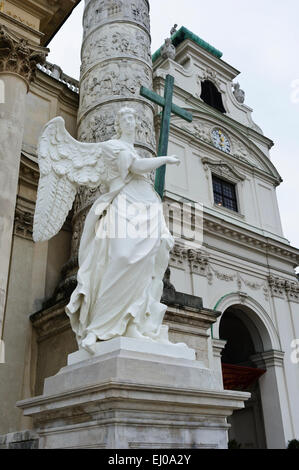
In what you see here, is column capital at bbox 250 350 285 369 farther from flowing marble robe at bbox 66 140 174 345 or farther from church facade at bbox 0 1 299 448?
flowing marble robe at bbox 66 140 174 345

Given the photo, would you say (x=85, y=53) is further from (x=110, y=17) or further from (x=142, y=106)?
(x=142, y=106)

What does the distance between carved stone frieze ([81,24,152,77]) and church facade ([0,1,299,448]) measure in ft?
0.31

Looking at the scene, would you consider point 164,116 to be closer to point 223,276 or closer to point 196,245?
point 196,245

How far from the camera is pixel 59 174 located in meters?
4.61

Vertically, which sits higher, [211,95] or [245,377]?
[211,95]

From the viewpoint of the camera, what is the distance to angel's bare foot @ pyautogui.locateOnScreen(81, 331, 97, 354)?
3697 mm

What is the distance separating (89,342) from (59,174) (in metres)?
1.74

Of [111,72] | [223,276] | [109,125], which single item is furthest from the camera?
[223,276]

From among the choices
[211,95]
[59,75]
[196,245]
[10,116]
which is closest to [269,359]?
[196,245]

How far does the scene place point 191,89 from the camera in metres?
18.9

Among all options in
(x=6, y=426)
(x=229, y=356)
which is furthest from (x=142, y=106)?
(x=229, y=356)

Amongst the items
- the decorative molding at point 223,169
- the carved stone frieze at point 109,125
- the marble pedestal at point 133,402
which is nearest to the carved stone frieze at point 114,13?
the carved stone frieze at point 109,125

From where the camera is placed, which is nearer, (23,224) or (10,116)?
(10,116)

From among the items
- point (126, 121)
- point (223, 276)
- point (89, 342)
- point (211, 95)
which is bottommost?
point (89, 342)
